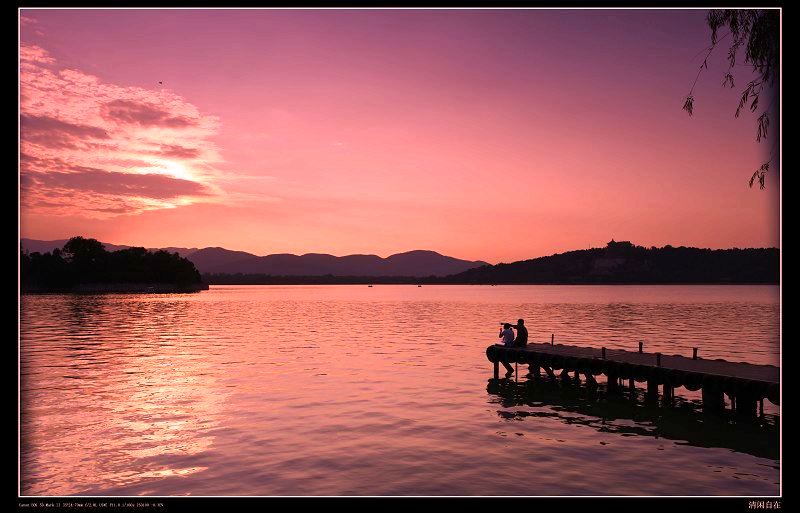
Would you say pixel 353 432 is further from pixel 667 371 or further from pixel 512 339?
pixel 512 339

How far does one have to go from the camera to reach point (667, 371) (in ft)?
90.3

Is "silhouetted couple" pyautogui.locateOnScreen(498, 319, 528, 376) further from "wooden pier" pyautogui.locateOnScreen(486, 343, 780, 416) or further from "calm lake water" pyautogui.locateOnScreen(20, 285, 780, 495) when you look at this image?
"calm lake water" pyautogui.locateOnScreen(20, 285, 780, 495)

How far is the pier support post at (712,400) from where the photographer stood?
25.4m

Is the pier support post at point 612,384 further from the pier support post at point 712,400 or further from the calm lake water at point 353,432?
the pier support post at point 712,400

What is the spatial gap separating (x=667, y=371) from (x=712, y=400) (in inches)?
90.7

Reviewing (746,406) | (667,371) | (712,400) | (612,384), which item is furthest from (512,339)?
(746,406)

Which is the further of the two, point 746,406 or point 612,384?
point 612,384

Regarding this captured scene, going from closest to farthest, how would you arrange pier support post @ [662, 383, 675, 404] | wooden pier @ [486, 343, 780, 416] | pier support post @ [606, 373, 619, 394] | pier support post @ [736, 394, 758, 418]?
1. wooden pier @ [486, 343, 780, 416]
2. pier support post @ [736, 394, 758, 418]
3. pier support post @ [662, 383, 675, 404]
4. pier support post @ [606, 373, 619, 394]

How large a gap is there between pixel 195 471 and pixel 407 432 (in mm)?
7883

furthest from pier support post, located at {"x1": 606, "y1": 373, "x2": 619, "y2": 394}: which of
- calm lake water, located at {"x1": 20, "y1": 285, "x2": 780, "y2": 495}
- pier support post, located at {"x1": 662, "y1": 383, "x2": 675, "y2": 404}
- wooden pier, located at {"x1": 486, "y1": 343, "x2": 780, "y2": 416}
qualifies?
pier support post, located at {"x1": 662, "y1": 383, "x2": 675, "y2": 404}

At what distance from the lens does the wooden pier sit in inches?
954

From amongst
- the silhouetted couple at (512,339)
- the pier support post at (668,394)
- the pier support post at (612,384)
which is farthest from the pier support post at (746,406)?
the silhouetted couple at (512,339)
